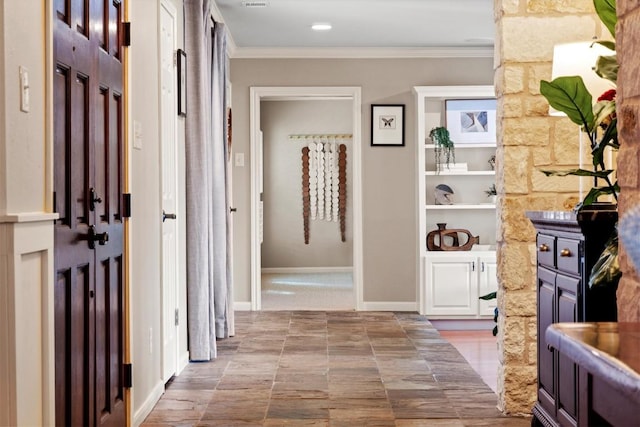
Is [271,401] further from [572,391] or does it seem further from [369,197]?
[369,197]

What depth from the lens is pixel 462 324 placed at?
22.6 feet

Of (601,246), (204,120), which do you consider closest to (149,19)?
(204,120)

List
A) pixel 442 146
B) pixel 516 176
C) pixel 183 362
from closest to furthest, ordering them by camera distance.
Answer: pixel 516 176, pixel 183 362, pixel 442 146

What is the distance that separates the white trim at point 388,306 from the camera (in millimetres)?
7273

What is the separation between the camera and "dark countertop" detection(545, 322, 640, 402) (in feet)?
2.93

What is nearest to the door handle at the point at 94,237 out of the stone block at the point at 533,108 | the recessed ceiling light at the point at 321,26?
the stone block at the point at 533,108

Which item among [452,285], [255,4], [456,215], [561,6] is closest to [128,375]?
[561,6]

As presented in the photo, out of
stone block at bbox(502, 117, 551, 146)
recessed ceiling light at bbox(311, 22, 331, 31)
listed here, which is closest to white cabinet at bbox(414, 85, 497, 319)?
recessed ceiling light at bbox(311, 22, 331, 31)

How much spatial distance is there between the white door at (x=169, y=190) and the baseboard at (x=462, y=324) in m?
3.06

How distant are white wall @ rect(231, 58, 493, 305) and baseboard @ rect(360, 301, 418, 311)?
35 mm

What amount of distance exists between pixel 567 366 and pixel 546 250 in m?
0.51

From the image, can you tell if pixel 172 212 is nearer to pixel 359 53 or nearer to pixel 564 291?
pixel 564 291

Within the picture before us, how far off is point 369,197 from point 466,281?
3.88ft

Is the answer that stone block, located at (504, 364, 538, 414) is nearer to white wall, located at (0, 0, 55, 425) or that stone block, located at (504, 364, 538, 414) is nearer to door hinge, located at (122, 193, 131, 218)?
door hinge, located at (122, 193, 131, 218)
